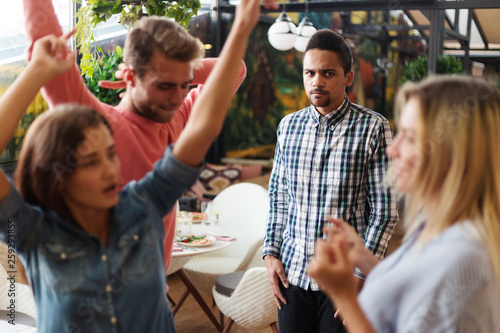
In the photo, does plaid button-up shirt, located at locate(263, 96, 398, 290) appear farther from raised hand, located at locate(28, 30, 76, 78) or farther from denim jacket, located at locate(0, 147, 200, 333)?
raised hand, located at locate(28, 30, 76, 78)

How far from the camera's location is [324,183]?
74.3 inches

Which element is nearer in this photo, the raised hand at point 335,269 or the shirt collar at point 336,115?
the raised hand at point 335,269

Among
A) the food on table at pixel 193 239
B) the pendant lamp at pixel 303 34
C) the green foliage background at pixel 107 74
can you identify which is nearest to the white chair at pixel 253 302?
the food on table at pixel 193 239

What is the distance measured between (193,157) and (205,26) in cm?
669

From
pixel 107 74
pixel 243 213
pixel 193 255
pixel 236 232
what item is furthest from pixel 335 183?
pixel 107 74

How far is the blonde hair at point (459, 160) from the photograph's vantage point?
90 cm

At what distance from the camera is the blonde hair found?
2.96ft

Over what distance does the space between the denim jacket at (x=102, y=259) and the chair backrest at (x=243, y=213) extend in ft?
9.49

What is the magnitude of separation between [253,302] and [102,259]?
6.61ft

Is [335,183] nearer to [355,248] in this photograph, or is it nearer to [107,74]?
[355,248]

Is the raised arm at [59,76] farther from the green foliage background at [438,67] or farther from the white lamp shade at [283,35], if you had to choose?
the green foliage background at [438,67]

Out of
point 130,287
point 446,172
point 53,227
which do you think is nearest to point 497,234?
point 446,172

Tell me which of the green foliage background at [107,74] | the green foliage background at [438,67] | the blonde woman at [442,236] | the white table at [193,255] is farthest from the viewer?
the green foliage background at [438,67]

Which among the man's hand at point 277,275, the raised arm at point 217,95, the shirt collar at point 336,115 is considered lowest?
the man's hand at point 277,275
